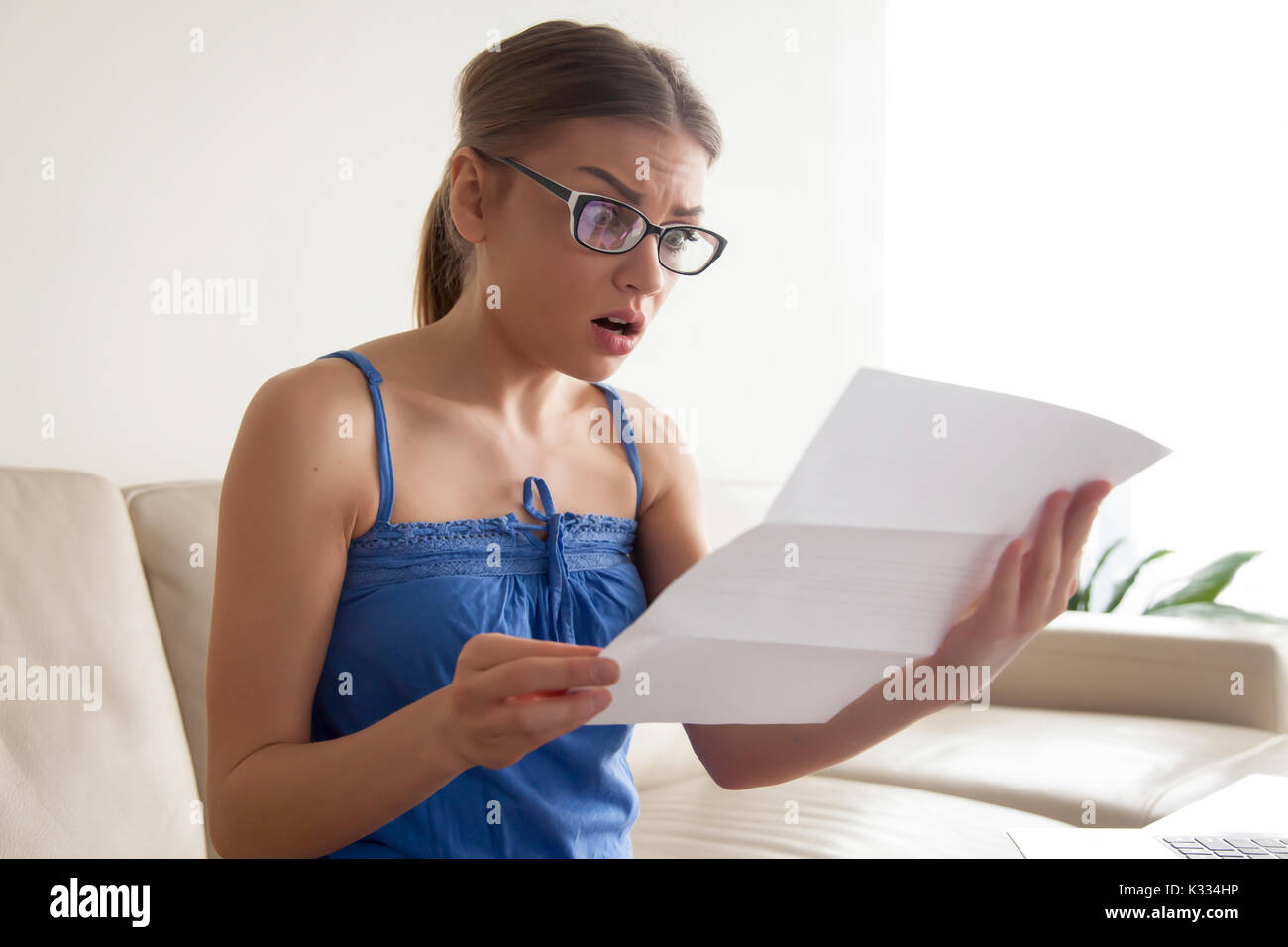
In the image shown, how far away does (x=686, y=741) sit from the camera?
6.79 ft

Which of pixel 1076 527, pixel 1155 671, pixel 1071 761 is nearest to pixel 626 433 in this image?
pixel 1076 527

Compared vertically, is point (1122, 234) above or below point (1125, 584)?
above

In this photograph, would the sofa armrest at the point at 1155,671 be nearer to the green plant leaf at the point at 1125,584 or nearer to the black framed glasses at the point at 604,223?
the green plant leaf at the point at 1125,584

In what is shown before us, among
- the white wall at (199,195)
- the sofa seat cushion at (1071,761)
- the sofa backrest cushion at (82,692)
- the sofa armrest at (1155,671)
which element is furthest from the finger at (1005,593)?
the sofa armrest at (1155,671)

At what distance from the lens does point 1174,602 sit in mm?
3096

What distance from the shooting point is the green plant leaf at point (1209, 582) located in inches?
121

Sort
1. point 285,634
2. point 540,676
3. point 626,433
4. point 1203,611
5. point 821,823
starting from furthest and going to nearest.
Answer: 1. point 1203,611
2. point 821,823
3. point 626,433
4. point 285,634
5. point 540,676

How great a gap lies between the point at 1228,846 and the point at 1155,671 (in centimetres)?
170

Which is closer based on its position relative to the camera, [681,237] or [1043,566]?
[1043,566]

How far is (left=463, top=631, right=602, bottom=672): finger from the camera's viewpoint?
1.96ft

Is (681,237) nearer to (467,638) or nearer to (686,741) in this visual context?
(467,638)

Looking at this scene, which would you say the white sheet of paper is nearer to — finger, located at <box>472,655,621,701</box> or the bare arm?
finger, located at <box>472,655,621,701</box>

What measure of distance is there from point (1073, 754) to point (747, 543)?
1.68 metres

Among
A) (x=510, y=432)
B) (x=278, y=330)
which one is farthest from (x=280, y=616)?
(x=278, y=330)
